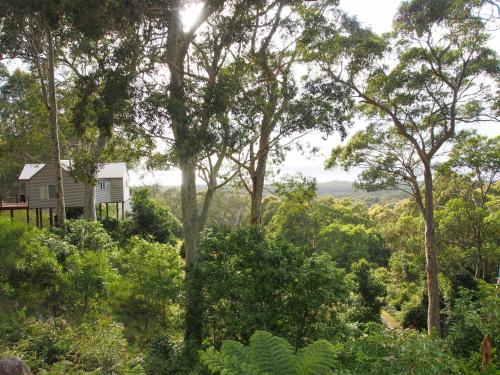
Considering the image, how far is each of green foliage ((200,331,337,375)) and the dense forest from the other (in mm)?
24

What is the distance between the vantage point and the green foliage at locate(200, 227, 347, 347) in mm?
7656

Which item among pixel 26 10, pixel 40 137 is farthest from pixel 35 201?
pixel 26 10

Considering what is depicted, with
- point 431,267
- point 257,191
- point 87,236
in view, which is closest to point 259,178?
point 257,191

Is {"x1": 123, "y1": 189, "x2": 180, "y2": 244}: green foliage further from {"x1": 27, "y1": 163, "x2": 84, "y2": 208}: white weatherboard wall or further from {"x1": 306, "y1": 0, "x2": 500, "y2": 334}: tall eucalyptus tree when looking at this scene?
{"x1": 306, "y1": 0, "x2": 500, "y2": 334}: tall eucalyptus tree

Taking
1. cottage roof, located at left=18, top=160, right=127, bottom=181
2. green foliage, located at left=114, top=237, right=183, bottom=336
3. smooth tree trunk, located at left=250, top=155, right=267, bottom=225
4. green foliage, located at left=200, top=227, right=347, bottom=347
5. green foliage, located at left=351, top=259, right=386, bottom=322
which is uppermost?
cottage roof, located at left=18, top=160, right=127, bottom=181

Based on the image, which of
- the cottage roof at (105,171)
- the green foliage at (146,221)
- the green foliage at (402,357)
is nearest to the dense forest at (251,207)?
the green foliage at (402,357)

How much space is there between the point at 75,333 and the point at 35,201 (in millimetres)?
20137

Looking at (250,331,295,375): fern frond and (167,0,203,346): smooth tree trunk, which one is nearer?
(250,331,295,375): fern frond

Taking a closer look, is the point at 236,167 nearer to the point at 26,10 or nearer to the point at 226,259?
the point at 226,259

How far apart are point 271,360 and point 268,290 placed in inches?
155

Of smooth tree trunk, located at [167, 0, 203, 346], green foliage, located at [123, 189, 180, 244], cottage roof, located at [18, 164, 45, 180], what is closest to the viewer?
smooth tree trunk, located at [167, 0, 203, 346]

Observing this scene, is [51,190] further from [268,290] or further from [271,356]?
[271,356]

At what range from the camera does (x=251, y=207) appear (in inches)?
540

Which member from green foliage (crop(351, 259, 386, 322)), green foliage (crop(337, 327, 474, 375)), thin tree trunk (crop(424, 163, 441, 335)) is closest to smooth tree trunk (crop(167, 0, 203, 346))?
green foliage (crop(337, 327, 474, 375))
